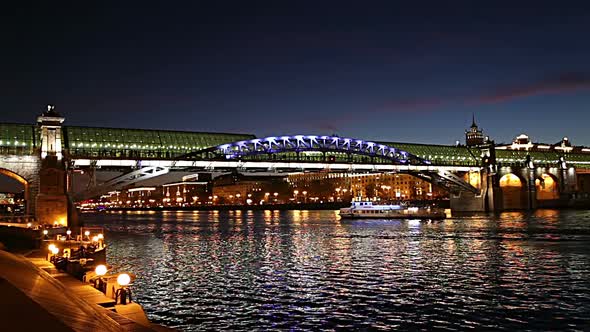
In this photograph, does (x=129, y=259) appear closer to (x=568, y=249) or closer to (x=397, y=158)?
(x=568, y=249)

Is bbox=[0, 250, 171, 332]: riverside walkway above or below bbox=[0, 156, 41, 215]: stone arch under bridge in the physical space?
below

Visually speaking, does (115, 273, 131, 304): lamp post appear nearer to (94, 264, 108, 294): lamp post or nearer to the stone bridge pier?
(94, 264, 108, 294): lamp post

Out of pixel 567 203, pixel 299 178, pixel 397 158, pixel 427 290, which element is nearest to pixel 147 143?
pixel 397 158

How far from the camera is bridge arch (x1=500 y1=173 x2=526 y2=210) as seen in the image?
4136 inches

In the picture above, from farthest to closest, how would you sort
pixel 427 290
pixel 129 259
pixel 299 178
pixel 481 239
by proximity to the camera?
pixel 299 178, pixel 481 239, pixel 129 259, pixel 427 290

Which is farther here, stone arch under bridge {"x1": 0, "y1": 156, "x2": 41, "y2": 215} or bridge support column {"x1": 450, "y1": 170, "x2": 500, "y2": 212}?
bridge support column {"x1": 450, "y1": 170, "x2": 500, "y2": 212}

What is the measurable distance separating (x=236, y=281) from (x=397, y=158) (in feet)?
237

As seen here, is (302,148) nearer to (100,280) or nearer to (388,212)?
(388,212)

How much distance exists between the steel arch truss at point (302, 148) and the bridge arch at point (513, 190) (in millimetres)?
22701

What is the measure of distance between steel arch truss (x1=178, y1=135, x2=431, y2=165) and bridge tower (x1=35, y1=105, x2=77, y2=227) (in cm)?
2147

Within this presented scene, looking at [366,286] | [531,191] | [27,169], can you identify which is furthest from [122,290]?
[531,191]

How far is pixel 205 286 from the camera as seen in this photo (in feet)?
67.6

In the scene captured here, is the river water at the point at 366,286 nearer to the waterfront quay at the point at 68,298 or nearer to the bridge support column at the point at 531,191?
the waterfront quay at the point at 68,298

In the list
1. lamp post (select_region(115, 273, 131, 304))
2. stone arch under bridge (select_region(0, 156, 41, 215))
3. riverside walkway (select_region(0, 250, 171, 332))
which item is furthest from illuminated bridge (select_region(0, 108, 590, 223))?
riverside walkway (select_region(0, 250, 171, 332))
